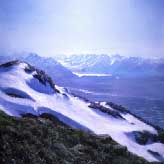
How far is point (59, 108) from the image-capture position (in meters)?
112

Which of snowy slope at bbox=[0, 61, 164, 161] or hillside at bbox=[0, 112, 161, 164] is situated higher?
hillside at bbox=[0, 112, 161, 164]

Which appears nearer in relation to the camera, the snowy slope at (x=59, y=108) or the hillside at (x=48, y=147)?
the hillside at (x=48, y=147)

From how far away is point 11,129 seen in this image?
80.4 ft

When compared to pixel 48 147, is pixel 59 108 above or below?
below

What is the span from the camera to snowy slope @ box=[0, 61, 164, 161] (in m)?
99.3

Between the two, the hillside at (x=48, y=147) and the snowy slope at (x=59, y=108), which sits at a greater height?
the hillside at (x=48, y=147)

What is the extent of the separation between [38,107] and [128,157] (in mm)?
70971

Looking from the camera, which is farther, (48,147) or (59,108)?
(59,108)

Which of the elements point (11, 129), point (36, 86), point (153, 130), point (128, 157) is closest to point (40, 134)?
point (11, 129)

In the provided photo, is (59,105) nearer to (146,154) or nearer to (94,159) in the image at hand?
(146,154)

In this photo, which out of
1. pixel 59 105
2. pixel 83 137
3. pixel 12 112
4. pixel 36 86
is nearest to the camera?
pixel 83 137

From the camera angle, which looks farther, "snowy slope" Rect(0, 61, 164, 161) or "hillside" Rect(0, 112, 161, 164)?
"snowy slope" Rect(0, 61, 164, 161)

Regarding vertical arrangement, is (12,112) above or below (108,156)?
below

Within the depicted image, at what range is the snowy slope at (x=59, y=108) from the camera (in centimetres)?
9931
